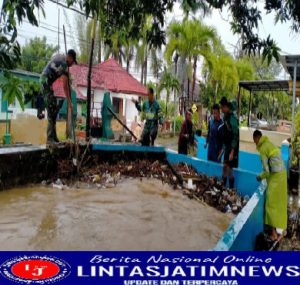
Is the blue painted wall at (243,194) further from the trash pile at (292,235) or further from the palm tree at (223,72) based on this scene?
the palm tree at (223,72)

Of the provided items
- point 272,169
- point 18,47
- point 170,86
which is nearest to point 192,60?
point 170,86

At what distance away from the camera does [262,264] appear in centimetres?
267

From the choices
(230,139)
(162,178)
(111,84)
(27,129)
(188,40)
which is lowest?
(162,178)

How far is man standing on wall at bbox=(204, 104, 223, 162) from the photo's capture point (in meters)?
7.82

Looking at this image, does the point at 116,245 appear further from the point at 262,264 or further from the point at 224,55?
the point at 224,55

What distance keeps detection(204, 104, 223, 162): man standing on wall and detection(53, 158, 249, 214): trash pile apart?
2.21 feet

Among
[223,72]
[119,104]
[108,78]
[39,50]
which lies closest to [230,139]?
[108,78]

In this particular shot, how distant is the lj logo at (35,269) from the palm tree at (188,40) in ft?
63.6

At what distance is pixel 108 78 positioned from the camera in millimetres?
24594

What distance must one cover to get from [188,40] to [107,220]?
17.4m

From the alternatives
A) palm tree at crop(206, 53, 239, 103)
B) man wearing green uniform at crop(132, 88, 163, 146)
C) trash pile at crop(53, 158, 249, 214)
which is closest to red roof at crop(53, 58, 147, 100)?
palm tree at crop(206, 53, 239, 103)

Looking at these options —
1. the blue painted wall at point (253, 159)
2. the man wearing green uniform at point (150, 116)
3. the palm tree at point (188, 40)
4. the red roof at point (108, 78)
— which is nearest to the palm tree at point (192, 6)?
the man wearing green uniform at point (150, 116)

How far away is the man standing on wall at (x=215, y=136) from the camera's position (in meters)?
7.82

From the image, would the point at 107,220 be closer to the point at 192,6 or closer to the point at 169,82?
the point at 192,6
